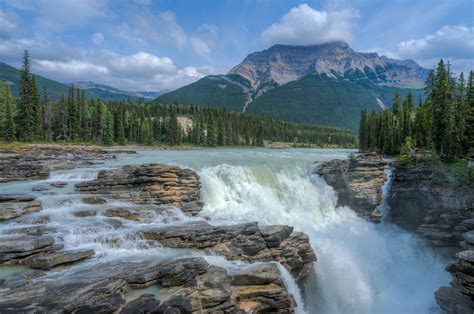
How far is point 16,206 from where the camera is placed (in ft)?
61.8

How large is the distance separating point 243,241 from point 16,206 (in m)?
14.0

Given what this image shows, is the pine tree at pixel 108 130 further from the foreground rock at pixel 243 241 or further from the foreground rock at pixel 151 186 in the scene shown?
the foreground rock at pixel 243 241

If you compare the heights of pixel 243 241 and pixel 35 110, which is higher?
pixel 35 110

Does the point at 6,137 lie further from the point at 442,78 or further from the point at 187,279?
the point at 442,78

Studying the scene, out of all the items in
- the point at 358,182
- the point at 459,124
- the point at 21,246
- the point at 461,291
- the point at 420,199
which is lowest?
the point at 461,291

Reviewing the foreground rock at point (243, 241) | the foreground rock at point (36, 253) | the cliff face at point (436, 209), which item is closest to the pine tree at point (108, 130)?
the cliff face at point (436, 209)

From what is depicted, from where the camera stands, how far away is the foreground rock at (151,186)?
950 inches

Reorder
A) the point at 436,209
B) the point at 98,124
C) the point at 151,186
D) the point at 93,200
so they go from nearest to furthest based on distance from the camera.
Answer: the point at 93,200 → the point at 151,186 → the point at 436,209 → the point at 98,124

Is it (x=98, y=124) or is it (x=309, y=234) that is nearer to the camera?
(x=309, y=234)

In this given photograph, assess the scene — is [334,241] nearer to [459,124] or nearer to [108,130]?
[459,124]

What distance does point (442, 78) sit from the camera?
147 ft

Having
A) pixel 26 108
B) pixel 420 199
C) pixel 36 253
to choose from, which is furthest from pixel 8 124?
pixel 420 199

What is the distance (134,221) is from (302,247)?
36.0ft

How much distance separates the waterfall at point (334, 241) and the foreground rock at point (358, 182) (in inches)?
41.3
